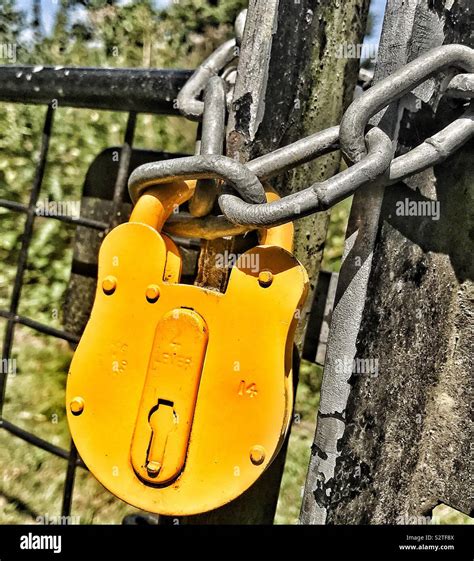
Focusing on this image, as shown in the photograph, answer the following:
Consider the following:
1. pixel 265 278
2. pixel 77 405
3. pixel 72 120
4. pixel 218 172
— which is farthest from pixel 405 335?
pixel 72 120

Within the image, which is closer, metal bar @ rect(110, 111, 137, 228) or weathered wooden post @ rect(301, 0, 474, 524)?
weathered wooden post @ rect(301, 0, 474, 524)

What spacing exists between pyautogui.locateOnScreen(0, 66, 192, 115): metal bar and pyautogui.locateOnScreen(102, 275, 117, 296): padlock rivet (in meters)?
0.37

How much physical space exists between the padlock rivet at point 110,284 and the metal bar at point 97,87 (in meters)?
0.37

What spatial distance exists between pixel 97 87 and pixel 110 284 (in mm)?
522

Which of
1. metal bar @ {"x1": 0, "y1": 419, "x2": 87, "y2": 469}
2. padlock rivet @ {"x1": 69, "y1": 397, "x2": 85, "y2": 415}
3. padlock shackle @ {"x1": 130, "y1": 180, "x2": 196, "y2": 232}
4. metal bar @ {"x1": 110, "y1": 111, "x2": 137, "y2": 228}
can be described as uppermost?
metal bar @ {"x1": 110, "y1": 111, "x2": 137, "y2": 228}

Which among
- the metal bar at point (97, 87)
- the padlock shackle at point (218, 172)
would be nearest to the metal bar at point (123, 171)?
the metal bar at point (97, 87)

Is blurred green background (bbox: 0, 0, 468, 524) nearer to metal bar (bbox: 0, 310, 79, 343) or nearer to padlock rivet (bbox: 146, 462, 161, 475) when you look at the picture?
metal bar (bbox: 0, 310, 79, 343)

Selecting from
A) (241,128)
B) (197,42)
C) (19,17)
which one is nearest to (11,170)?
(19,17)

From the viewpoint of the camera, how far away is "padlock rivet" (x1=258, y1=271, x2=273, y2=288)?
74cm

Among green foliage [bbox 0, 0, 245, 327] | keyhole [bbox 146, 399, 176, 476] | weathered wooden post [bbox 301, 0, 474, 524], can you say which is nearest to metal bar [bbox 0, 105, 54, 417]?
keyhole [bbox 146, 399, 176, 476]

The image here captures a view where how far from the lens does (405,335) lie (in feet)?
2.58

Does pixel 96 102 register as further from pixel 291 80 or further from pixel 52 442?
pixel 52 442

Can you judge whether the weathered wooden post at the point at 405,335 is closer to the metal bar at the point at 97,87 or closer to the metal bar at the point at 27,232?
the metal bar at the point at 97,87

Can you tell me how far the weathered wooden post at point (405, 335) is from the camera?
2.38 ft
